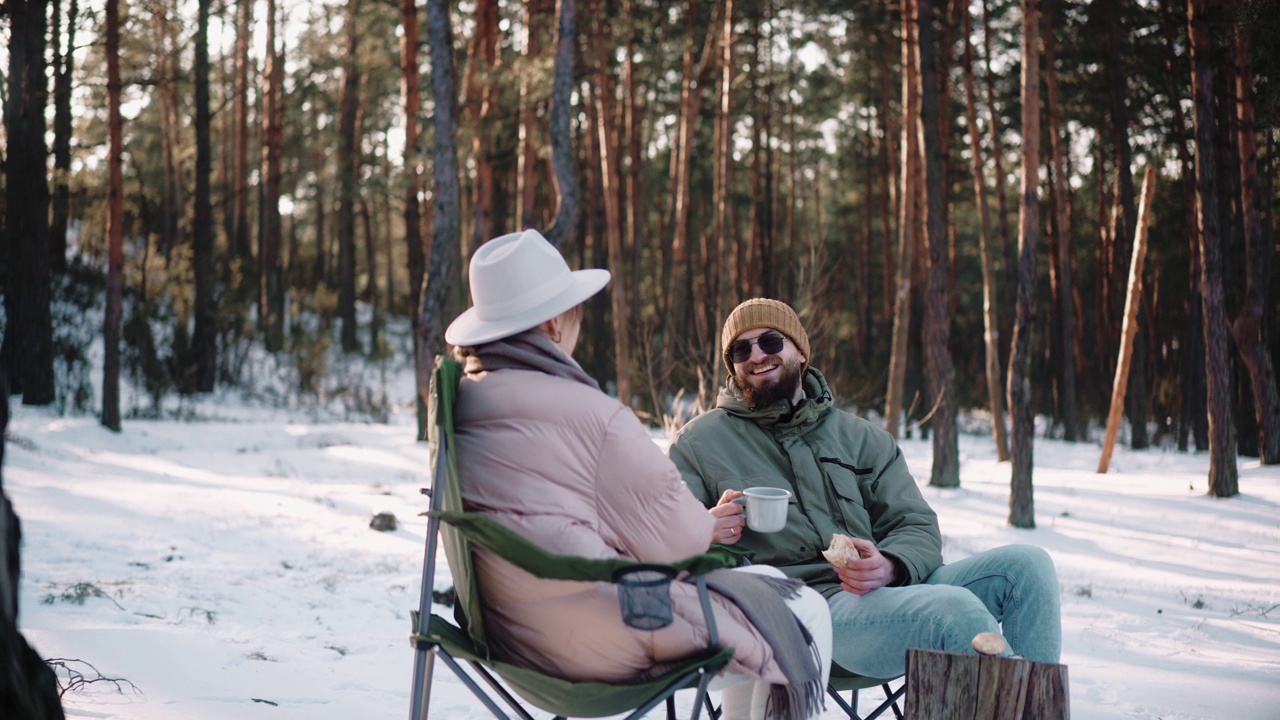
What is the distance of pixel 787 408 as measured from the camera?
120 inches

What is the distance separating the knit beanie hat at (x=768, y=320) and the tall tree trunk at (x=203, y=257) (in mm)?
15104

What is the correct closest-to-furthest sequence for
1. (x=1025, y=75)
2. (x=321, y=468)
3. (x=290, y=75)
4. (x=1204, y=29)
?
(x=1025, y=75) → (x=1204, y=29) → (x=321, y=468) → (x=290, y=75)

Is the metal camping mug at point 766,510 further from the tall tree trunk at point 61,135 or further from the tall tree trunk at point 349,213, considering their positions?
the tall tree trunk at point 349,213

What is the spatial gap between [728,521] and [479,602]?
0.78 meters

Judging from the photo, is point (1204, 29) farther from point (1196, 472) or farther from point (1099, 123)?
point (1099, 123)

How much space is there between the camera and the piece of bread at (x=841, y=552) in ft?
8.64

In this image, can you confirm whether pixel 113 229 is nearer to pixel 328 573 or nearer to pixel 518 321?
pixel 328 573

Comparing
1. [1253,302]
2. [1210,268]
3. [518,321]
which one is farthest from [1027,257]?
[518,321]

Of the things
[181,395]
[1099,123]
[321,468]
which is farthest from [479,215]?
[1099,123]

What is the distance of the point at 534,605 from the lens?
206 cm

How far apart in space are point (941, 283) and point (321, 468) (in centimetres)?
668

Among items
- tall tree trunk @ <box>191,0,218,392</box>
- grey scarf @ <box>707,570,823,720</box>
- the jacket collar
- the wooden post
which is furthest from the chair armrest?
tall tree trunk @ <box>191,0,218,392</box>

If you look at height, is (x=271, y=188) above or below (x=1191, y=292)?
above

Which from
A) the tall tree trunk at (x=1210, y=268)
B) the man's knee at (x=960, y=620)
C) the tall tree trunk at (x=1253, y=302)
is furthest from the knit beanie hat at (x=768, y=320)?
the tall tree trunk at (x=1253, y=302)
